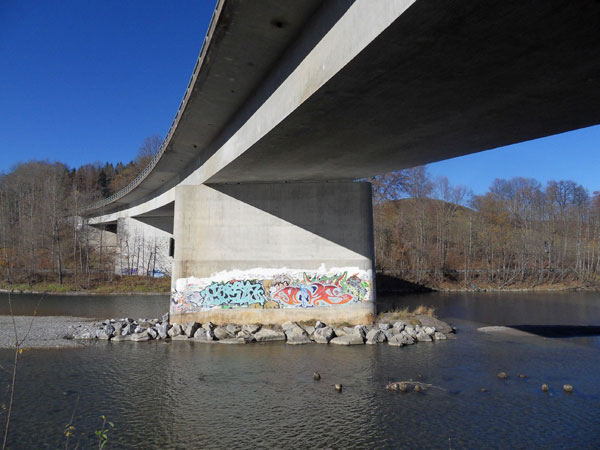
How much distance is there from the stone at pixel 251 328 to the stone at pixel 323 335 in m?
2.45

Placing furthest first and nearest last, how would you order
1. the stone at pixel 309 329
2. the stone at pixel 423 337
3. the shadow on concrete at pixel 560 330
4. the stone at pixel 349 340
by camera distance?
the shadow on concrete at pixel 560 330
the stone at pixel 309 329
the stone at pixel 423 337
the stone at pixel 349 340

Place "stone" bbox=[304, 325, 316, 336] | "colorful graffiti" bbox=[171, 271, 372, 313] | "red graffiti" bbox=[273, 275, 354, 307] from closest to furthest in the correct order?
"stone" bbox=[304, 325, 316, 336] < "colorful graffiti" bbox=[171, 271, 372, 313] < "red graffiti" bbox=[273, 275, 354, 307]

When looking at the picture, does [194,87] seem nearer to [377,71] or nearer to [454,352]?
[377,71]

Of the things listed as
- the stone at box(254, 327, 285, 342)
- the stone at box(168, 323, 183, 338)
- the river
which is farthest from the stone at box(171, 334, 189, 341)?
the stone at box(254, 327, 285, 342)

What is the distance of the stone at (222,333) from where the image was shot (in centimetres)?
1736

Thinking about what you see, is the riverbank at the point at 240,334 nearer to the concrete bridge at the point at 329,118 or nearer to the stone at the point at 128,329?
the stone at the point at 128,329

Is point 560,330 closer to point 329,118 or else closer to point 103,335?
point 329,118

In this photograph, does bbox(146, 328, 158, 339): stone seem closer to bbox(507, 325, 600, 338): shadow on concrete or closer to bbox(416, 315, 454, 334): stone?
bbox(416, 315, 454, 334): stone

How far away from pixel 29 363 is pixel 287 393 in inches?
345

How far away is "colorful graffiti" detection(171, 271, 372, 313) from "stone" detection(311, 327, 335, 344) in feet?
5.26

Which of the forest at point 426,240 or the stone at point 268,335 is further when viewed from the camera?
the forest at point 426,240

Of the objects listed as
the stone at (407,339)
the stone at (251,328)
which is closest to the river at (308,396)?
the stone at (407,339)

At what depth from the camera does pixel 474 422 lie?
30.2 ft

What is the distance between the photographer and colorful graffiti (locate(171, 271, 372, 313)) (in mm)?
18391
